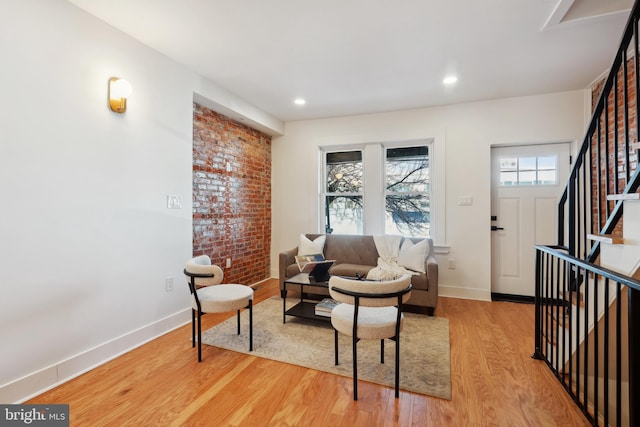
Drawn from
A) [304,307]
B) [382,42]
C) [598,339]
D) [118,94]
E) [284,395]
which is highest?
[382,42]

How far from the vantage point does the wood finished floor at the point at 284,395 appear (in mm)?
1659

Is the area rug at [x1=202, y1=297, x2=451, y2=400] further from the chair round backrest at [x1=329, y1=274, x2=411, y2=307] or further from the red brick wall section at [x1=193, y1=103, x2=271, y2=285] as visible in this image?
the red brick wall section at [x1=193, y1=103, x2=271, y2=285]

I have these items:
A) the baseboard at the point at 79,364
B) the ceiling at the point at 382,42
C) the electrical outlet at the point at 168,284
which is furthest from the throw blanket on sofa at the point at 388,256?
the baseboard at the point at 79,364

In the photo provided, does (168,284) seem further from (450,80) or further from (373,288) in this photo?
(450,80)

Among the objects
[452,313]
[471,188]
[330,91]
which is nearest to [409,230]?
[471,188]

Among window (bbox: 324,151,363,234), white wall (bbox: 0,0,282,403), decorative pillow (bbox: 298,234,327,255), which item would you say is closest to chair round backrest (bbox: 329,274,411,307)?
white wall (bbox: 0,0,282,403)

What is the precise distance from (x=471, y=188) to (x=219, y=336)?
11.4 feet

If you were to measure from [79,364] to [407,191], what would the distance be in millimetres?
3976

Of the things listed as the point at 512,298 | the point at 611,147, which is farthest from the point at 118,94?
the point at 512,298

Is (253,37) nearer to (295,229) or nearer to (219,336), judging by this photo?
(219,336)

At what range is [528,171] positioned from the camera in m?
3.84

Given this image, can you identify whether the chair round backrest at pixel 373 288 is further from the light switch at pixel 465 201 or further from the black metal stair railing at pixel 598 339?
the light switch at pixel 465 201

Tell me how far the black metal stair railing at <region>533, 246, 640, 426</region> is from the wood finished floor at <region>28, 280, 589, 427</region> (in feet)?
0.53

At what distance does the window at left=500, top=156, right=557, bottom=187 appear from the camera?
3.76 meters
